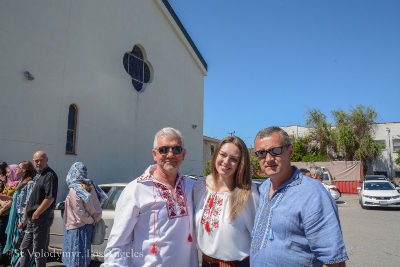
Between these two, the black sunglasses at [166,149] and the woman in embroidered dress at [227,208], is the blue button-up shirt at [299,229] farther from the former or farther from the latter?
the black sunglasses at [166,149]

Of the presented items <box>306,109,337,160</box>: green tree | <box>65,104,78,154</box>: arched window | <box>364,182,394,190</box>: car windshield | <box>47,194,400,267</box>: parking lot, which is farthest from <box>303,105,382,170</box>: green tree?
<box>65,104,78,154</box>: arched window

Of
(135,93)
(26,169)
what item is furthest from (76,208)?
(135,93)

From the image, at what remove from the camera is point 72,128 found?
10180 mm

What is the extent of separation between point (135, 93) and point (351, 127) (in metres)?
25.7

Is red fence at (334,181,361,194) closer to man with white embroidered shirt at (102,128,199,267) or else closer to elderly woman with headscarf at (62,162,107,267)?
elderly woman with headscarf at (62,162,107,267)

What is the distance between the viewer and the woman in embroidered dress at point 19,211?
16.4 ft

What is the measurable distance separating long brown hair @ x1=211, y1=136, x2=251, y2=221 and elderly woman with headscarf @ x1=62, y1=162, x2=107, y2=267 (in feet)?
8.95

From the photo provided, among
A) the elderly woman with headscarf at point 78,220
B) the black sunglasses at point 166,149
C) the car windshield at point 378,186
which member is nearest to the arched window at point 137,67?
the elderly woman with headscarf at point 78,220

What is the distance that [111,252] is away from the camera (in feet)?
7.56

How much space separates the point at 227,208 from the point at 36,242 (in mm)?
3588

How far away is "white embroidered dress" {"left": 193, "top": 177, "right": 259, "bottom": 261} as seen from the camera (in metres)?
2.39

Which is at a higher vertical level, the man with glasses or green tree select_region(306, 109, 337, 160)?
green tree select_region(306, 109, 337, 160)

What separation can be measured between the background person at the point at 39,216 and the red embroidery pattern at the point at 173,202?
9.85 feet

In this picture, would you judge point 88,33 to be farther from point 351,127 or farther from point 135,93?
point 351,127
